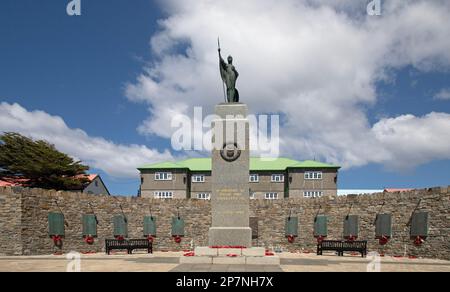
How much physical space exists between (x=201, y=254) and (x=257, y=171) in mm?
33449

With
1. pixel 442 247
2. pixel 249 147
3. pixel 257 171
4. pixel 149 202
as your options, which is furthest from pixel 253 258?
pixel 257 171

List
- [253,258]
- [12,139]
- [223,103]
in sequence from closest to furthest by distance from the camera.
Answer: [253,258] → [223,103] → [12,139]

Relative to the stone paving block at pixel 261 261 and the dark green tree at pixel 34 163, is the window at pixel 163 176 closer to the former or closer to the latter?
the dark green tree at pixel 34 163

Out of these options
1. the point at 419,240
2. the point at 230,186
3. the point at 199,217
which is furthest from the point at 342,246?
the point at 199,217

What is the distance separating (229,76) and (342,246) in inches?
414

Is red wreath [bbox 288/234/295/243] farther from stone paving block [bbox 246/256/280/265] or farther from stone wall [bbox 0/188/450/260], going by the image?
stone paving block [bbox 246/256/280/265]

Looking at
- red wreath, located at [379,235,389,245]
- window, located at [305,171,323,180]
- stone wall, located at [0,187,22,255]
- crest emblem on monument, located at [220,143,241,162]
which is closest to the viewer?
crest emblem on monument, located at [220,143,241,162]

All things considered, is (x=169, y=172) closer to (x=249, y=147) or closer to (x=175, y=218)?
(x=175, y=218)

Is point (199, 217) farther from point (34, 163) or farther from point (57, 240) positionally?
point (34, 163)

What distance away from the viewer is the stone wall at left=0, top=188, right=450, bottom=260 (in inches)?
707

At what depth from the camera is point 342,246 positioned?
712 inches

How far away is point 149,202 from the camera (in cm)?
2362

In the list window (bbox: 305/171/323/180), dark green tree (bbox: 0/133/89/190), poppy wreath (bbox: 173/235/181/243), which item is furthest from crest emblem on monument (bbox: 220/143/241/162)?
window (bbox: 305/171/323/180)

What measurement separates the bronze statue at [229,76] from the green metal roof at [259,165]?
1223 inches
